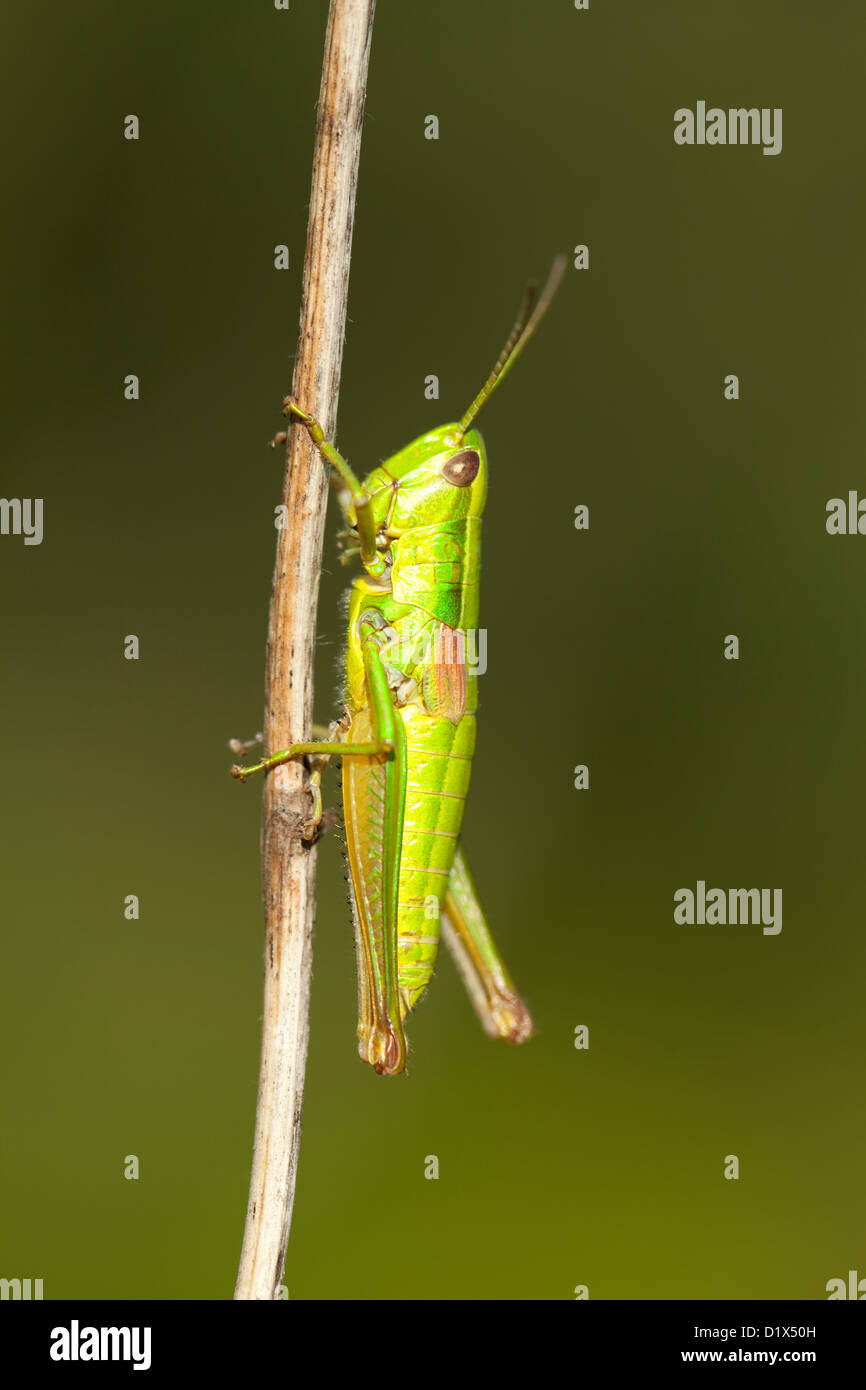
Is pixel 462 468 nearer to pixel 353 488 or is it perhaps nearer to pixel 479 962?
pixel 353 488

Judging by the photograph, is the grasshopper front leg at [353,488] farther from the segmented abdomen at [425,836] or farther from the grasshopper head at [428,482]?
the segmented abdomen at [425,836]

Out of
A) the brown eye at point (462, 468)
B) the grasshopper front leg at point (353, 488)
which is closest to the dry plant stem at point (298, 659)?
the grasshopper front leg at point (353, 488)

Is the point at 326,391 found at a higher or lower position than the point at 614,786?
higher

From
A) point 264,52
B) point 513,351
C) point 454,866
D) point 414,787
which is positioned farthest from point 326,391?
point 264,52

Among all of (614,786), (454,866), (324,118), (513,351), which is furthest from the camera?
(614,786)

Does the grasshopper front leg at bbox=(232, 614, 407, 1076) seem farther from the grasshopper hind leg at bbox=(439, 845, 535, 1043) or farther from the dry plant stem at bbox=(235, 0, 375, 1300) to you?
the grasshopper hind leg at bbox=(439, 845, 535, 1043)

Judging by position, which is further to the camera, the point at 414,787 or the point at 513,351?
the point at 414,787

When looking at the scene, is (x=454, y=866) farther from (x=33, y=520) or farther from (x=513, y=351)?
(x=33, y=520)

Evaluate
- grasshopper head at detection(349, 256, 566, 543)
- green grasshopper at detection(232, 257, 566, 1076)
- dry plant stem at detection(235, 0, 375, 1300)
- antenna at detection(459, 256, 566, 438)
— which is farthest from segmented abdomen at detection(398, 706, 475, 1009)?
antenna at detection(459, 256, 566, 438)
